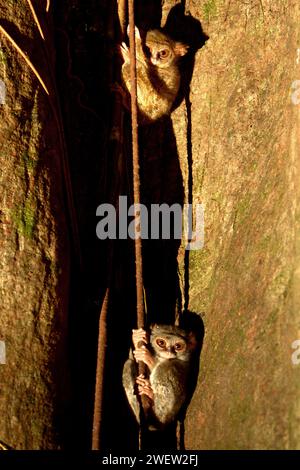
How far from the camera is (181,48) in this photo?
523 cm

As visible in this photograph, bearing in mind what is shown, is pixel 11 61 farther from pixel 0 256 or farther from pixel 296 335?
pixel 296 335

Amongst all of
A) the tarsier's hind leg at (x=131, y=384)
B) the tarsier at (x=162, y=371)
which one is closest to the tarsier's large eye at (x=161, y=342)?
the tarsier at (x=162, y=371)

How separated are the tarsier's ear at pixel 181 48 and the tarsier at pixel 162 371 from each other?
7.80ft

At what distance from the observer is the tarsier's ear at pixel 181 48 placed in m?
5.23

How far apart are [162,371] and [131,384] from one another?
276 millimetres

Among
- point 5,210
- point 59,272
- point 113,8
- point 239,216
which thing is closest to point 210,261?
point 239,216

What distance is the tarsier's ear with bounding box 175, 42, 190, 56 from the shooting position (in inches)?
206

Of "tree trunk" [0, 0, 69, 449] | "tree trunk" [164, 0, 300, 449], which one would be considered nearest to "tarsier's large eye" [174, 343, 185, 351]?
"tree trunk" [164, 0, 300, 449]

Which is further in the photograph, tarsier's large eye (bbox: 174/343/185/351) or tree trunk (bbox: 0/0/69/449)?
tarsier's large eye (bbox: 174/343/185/351)

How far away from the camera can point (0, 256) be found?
4.09 m

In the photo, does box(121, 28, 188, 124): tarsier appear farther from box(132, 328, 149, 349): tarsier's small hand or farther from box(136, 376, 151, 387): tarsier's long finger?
box(136, 376, 151, 387): tarsier's long finger

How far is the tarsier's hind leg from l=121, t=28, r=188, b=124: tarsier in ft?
7.23

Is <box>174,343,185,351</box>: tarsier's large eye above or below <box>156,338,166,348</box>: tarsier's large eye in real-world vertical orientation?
below

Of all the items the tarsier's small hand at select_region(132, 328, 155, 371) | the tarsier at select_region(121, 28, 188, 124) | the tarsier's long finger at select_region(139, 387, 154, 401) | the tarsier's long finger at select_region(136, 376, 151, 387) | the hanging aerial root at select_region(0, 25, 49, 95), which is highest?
the tarsier at select_region(121, 28, 188, 124)
